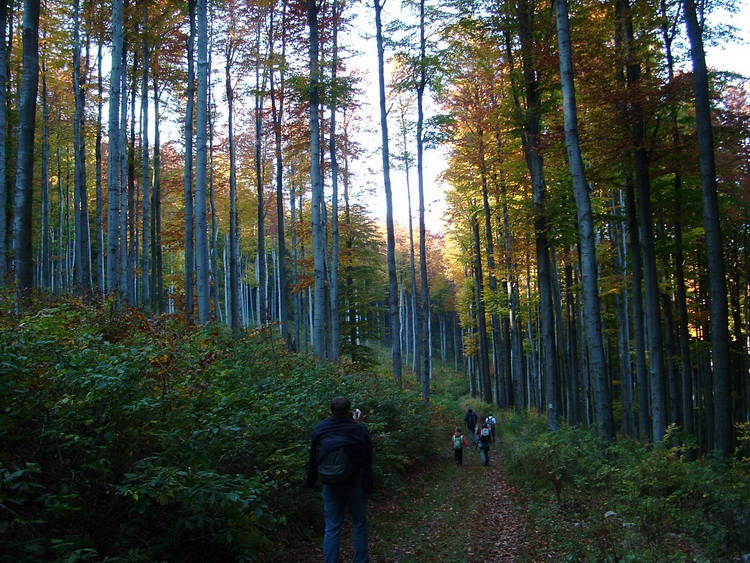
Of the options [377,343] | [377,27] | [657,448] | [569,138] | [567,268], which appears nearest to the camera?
[657,448]

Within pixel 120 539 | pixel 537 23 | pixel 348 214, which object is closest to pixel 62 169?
pixel 348 214

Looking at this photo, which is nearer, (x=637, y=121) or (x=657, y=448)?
(x=657, y=448)

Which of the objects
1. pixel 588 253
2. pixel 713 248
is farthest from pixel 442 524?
pixel 713 248

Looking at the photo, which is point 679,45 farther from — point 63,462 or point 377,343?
point 377,343

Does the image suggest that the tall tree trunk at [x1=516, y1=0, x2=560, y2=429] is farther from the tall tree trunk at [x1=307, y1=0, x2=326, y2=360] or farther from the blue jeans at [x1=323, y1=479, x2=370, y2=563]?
the blue jeans at [x1=323, y1=479, x2=370, y2=563]

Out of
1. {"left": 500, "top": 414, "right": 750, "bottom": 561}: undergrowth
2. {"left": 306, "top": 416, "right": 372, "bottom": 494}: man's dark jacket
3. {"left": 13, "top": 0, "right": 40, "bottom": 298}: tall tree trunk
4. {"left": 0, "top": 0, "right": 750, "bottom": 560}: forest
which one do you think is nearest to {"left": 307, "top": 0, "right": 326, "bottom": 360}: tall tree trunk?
{"left": 0, "top": 0, "right": 750, "bottom": 560}: forest

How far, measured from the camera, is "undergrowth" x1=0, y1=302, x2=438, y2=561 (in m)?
3.40

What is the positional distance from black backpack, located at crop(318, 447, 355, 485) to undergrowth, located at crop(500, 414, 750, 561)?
2665mm

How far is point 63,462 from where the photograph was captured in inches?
145

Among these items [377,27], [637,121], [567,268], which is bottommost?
[567,268]

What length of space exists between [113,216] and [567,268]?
17.0 m

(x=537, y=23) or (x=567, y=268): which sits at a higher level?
(x=537, y=23)

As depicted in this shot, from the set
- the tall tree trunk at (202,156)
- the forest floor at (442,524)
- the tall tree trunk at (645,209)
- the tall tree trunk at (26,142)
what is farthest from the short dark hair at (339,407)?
the tall tree trunk at (26,142)

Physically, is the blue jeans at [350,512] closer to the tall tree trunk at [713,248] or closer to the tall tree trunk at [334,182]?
the tall tree trunk at [713,248]
